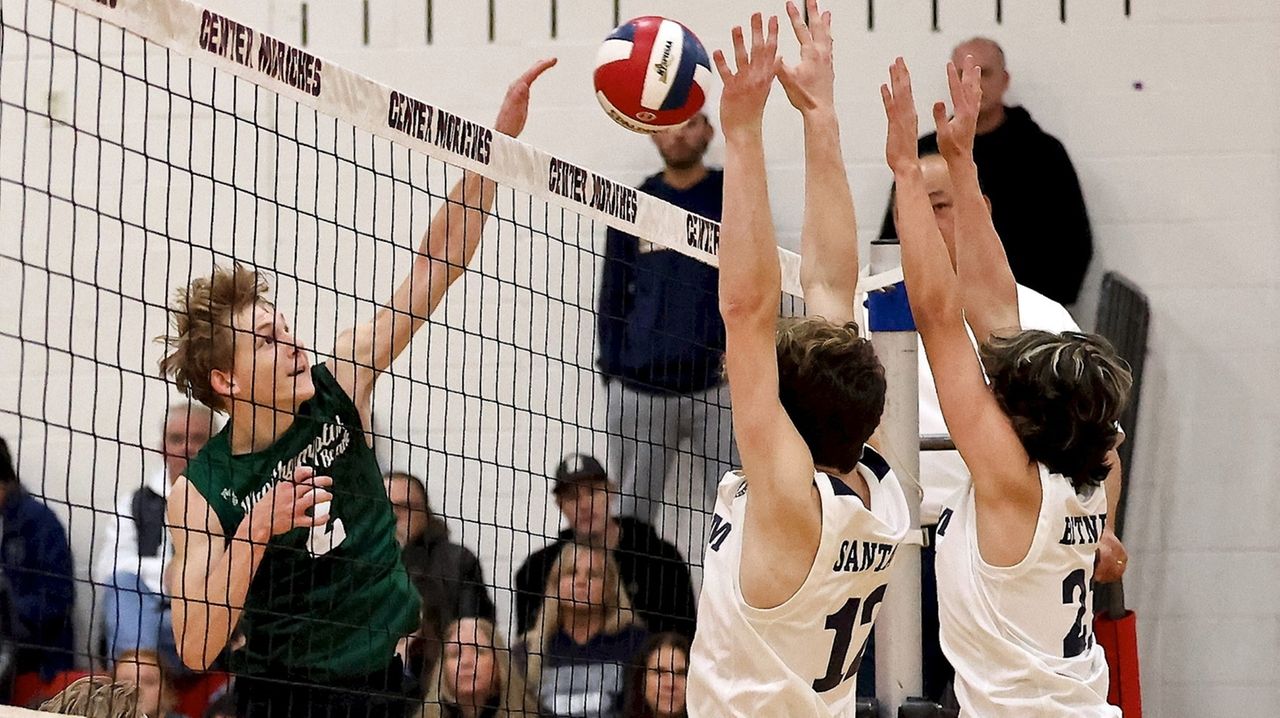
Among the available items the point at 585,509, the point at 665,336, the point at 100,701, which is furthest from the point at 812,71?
the point at 585,509

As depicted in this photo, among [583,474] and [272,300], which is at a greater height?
[272,300]

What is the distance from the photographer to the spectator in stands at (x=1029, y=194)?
6.66 metres

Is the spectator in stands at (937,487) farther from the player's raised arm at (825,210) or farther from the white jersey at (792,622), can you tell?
the white jersey at (792,622)

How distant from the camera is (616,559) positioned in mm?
6320

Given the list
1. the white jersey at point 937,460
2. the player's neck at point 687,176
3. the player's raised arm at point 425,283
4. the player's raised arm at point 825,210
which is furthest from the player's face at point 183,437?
the player's raised arm at point 825,210

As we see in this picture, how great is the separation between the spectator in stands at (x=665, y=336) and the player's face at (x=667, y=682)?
2.90ft

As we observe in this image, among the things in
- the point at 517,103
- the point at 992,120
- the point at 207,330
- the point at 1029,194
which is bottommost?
the point at 207,330

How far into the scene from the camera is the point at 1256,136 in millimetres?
6859

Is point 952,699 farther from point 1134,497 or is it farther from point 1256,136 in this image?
point 1256,136

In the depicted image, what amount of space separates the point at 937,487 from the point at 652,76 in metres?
1.84

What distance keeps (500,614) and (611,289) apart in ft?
4.76

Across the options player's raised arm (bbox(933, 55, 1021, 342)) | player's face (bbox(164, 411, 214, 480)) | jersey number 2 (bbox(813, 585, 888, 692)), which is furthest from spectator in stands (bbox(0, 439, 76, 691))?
jersey number 2 (bbox(813, 585, 888, 692))

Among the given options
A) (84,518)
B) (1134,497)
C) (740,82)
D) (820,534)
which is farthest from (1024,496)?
(84,518)

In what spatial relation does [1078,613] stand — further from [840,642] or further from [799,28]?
[799,28]
